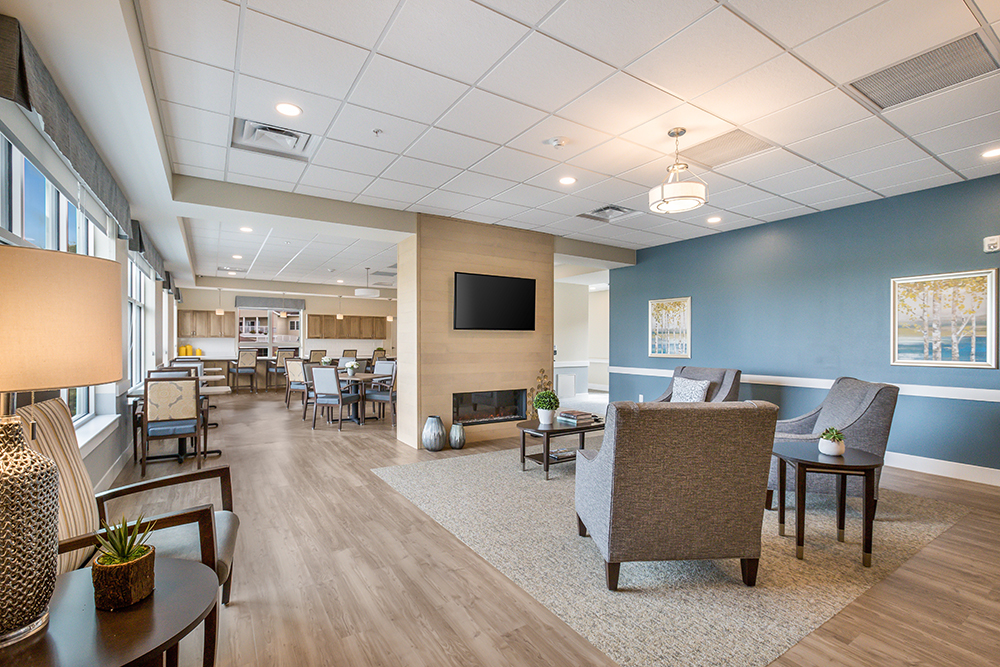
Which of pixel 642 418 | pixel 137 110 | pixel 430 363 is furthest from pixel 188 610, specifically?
pixel 430 363

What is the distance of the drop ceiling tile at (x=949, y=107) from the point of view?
2906 millimetres

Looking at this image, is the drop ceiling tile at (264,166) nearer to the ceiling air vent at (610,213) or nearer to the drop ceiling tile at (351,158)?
the drop ceiling tile at (351,158)

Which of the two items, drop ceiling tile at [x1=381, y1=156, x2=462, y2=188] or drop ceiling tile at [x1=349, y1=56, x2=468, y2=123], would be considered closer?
drop ceiling tile at [x1=349, y1=56, x2=468, y2=123]

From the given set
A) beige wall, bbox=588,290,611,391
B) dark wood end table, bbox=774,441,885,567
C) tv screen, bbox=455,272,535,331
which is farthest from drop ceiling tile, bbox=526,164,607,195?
beige wall, bbox=588,290,611,391

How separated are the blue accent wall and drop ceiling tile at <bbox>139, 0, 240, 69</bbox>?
601cm

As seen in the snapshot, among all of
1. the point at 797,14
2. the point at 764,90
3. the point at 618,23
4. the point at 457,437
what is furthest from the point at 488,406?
the point at 797,14

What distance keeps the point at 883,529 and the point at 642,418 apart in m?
2.39

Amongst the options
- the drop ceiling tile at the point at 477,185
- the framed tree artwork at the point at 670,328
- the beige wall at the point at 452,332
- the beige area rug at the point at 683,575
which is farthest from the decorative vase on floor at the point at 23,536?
the framed tree artwork at the point at 670,328

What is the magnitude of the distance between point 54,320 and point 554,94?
9.03ft

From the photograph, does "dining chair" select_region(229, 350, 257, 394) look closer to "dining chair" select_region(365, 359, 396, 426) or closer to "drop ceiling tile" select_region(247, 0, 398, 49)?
"dining chair" select_region(365, 359, 396, 426)

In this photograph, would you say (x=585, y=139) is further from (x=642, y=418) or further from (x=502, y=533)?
(x=502, y=533)

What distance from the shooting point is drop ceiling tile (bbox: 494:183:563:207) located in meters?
4.84

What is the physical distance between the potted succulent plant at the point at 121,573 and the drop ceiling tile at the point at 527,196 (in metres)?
4.13

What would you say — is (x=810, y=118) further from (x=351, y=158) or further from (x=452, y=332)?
(x=452, y=332)
